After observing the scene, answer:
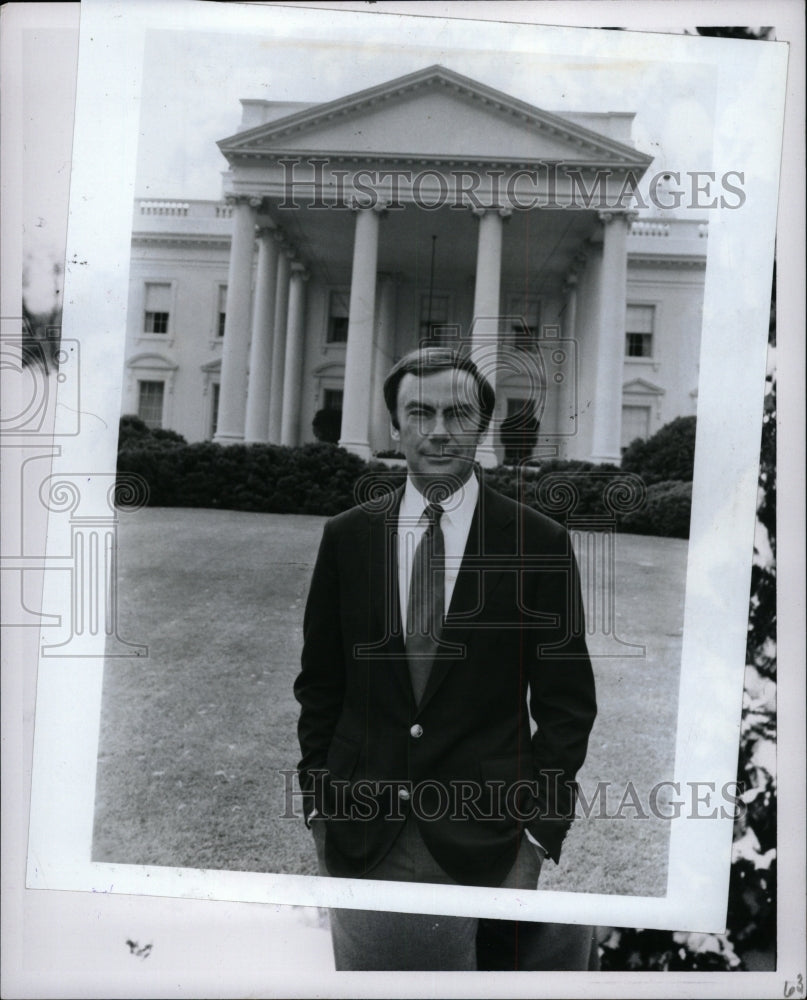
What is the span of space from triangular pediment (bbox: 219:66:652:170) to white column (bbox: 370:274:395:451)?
566 millimetres

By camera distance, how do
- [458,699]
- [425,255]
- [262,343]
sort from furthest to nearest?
[262,343] → [425,255] → [458,699]

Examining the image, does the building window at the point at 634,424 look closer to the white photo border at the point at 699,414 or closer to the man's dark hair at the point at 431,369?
the white photo border at the point at 699,414

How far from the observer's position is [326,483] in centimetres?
360

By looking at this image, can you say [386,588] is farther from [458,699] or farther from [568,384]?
[568,384]

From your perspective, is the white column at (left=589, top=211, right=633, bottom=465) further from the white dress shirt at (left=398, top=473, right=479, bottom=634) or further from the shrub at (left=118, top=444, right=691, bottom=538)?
the white dress shirt at (left=398, top=473, right=479, bottom=634)

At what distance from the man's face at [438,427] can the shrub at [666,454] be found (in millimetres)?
656

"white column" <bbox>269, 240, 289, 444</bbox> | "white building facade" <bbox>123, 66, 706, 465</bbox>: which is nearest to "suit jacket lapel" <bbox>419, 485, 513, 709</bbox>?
"white building facade" <bbox>123, 66, 706, 465</bbox>

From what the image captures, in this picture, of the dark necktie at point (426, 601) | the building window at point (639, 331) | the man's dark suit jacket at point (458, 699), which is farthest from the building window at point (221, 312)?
the building window at point (639, 331)

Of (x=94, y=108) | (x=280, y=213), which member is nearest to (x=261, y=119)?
(x=280, y=213)

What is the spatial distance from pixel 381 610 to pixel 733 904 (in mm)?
1895

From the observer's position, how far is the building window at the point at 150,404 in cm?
358

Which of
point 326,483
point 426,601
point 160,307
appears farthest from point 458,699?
point 160,307

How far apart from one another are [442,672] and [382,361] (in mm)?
1221

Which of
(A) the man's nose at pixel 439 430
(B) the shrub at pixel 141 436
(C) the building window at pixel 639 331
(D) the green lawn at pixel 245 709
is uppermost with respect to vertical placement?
(C) the building window at pixel 639 331
